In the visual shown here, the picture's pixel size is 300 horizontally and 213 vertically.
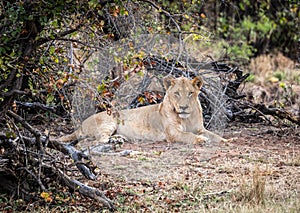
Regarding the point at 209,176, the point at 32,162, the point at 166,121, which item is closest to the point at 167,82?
the point at 166,121

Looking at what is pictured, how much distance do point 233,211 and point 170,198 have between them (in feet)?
2.82

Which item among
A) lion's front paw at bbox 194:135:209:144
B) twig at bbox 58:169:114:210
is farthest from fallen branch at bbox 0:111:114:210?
lion's front paw at bbox 194:135:209:144

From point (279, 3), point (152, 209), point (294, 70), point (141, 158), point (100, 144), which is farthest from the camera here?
point (279, 3)

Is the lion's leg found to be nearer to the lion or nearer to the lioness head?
the lion

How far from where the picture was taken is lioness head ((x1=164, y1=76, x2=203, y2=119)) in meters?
7.95

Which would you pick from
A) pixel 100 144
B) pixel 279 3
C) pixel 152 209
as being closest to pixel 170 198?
pixel 152 209

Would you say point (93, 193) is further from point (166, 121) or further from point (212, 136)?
point (166, 121)

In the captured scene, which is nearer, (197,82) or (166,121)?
(197,82)

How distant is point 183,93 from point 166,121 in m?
0.53

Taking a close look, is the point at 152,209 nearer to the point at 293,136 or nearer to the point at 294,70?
the point at 293,136

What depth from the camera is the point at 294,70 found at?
48.5ft

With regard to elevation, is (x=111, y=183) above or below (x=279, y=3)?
below

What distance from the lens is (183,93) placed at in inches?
313

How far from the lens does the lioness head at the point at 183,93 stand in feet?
26.1
